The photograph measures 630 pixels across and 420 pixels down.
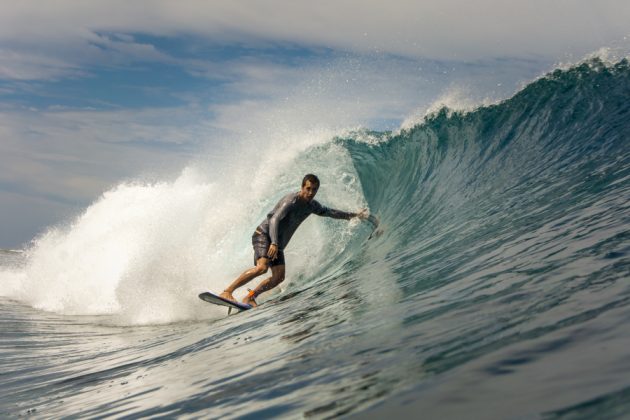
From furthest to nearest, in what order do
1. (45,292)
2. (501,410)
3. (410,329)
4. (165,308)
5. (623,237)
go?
(45,292), (165,308), (623,237), (410,329), (501,410)

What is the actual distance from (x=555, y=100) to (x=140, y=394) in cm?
1088

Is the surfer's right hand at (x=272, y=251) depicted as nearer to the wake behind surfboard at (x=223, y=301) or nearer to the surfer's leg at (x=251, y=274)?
the surfer's leg at (x=251, y=274)

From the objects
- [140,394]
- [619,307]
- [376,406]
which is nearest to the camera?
[376,406]

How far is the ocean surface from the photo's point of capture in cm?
279

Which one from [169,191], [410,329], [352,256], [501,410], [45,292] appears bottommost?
[501,410]

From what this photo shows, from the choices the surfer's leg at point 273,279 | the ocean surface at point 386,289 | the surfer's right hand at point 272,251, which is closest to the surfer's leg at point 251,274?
the surfer's leg at point 273,279

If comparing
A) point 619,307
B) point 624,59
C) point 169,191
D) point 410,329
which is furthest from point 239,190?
point 619,307

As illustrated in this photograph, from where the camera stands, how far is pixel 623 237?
4730mm

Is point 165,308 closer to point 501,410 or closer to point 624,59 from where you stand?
point 501,410

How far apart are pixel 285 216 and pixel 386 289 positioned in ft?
10.3

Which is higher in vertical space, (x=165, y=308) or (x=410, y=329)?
(x=165, y=308)

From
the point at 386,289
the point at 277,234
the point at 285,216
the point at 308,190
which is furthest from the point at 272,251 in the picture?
the point at 386,289

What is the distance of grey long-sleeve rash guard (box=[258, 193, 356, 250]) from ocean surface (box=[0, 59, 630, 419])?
2.68ft

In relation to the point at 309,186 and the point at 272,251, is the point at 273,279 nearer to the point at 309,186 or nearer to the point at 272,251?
the point at 272,251
